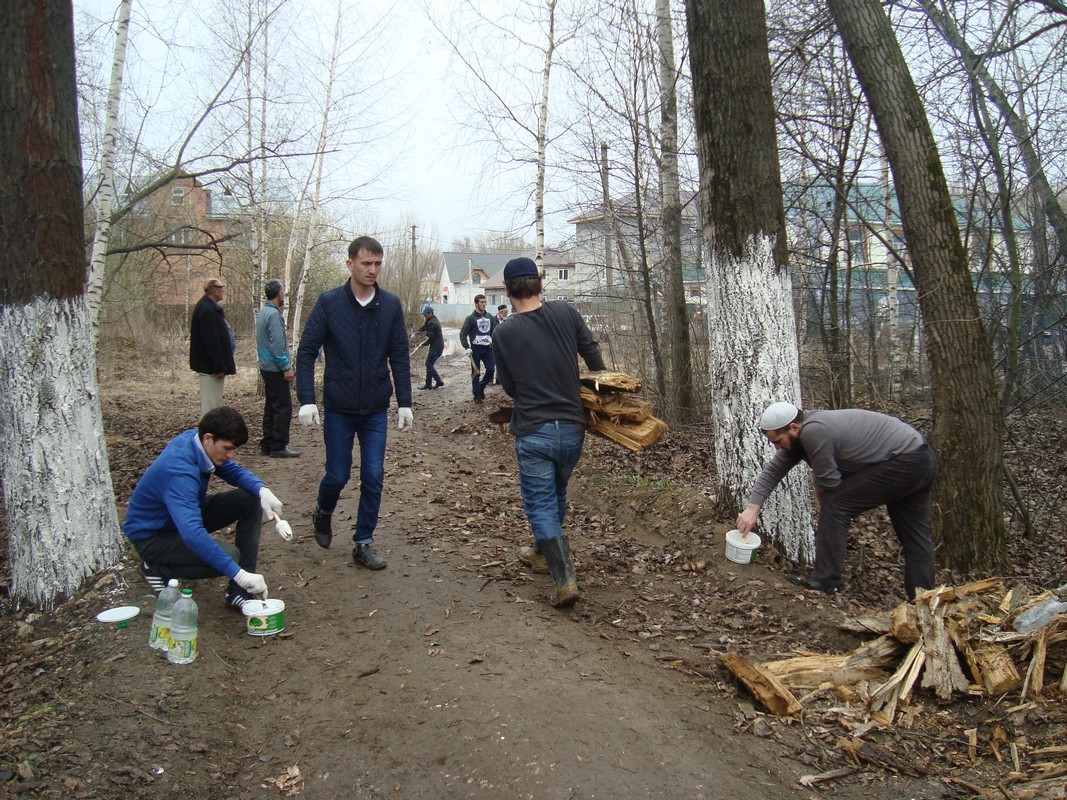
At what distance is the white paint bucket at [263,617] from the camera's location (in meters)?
4.02

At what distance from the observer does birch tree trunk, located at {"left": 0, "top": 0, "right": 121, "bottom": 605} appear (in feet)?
13.4

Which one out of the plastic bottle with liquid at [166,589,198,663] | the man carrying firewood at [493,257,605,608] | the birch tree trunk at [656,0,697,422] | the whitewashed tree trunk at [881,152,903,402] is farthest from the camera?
the whitewashed tree trunk at [881,152,903,402]

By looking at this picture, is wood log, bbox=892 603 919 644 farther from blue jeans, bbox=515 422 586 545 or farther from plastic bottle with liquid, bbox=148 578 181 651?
plastic bottle with liquid, bbox=148 578 181 651

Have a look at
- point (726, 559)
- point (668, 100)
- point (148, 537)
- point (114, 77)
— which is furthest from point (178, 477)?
point (668, 100)

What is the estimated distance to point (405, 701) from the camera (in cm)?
340

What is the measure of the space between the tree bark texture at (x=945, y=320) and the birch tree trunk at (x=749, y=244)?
145cm

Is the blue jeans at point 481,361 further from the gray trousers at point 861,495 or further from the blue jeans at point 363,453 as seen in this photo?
the gray trousers at point 861,495

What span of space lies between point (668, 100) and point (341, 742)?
28.2 feet

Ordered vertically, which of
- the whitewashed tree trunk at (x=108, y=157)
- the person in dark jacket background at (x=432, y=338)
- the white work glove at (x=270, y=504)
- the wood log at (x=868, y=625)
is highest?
the whitewashed tree trunk at (x=108, y=157)

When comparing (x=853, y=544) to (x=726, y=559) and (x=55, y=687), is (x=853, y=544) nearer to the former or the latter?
(x=726, y=559)

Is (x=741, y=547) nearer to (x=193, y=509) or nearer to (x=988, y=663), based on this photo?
(x=988, y=663)

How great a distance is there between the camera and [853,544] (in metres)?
5.95

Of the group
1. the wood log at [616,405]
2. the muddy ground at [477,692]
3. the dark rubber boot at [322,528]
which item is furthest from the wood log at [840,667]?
the dark rubber boot at [322,528]

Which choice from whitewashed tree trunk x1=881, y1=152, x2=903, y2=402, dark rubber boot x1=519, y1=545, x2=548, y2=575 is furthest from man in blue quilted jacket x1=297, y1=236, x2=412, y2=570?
whitewashed tree trunk x1=881, y1=152, x2=903, y2=402
